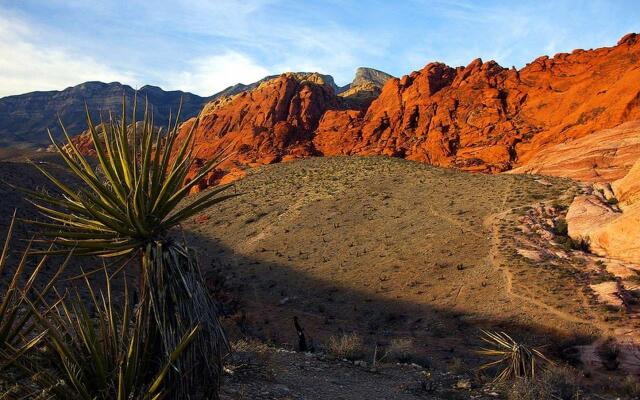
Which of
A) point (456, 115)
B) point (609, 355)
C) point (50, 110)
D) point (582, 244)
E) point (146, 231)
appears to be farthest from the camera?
point (50, 110)

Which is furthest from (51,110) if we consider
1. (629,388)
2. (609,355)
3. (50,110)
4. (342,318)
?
(629,388)

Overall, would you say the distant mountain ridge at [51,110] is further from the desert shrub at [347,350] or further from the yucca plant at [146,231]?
the yucca plant at [146,231]

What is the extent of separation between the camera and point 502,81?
59.4m

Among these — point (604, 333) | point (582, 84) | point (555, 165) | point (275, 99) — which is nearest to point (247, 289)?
point (604, 333)

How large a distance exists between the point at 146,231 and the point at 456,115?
57.2 metres

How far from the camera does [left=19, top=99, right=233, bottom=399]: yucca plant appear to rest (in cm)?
495

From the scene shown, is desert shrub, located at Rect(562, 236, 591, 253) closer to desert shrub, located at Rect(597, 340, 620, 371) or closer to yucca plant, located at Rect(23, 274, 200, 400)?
desert shrub, located at Rect(597, 340, 620, 371)

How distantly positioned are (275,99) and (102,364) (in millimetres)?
72786

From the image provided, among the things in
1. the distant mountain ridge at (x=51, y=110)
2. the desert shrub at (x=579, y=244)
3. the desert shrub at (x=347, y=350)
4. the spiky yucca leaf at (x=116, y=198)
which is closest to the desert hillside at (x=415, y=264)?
the desert shrub at (x=579, y=244)

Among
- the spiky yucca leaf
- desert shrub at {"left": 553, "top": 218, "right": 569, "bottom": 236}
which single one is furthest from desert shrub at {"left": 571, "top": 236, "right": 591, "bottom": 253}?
the spiky yucca leaf

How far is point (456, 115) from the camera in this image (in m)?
57.7

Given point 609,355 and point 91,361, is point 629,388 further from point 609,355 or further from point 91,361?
point 91,361

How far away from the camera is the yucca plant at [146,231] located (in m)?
4.95

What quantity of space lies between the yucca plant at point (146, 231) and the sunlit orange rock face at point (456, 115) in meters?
42.5
